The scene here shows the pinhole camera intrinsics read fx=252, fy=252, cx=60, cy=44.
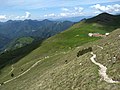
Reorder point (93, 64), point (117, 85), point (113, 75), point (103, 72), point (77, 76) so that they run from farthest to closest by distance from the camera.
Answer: point (93, 64)
point (77, 76)
point (103, 72)
point (113, 75)
point (117, 85)

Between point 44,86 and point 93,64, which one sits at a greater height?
point 93,64

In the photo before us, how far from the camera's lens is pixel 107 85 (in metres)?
34.9

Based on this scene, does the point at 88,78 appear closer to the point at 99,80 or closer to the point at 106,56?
the point at 99,80

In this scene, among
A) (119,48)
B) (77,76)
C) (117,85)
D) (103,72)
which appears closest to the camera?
(117,85)

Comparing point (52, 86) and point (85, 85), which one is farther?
point (52, 86)

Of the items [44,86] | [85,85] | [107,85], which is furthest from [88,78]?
[44,86]

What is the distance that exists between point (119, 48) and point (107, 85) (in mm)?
19377

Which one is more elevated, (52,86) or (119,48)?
(119,48)

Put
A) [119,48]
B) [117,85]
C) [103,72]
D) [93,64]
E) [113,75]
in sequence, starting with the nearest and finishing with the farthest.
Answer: [117,85] < [113,75] < [103,72] < [93,64] < [119,48]

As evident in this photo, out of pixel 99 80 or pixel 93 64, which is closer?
pixel 99 80

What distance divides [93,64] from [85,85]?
35.6ft

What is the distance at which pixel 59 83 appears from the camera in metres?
46.5

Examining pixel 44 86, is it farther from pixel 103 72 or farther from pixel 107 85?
pixel 107 85


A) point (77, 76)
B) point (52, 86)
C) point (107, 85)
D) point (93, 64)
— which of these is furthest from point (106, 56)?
point (107, 85)
